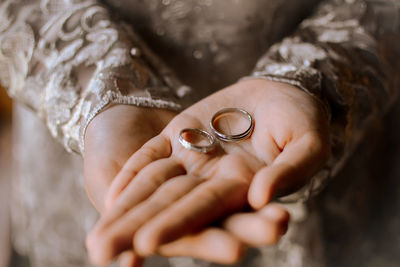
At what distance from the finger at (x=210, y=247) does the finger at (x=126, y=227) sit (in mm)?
29

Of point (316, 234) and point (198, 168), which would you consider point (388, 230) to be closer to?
point (316, 234)

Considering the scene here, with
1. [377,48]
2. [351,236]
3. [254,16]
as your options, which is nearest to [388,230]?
[351,236]

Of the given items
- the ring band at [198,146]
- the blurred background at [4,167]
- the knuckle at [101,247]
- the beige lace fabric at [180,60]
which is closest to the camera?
the knuckle at [101,247]

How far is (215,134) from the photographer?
47 cm

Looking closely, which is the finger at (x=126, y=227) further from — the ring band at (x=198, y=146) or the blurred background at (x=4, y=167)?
the blurred background at (x=4, y=167)

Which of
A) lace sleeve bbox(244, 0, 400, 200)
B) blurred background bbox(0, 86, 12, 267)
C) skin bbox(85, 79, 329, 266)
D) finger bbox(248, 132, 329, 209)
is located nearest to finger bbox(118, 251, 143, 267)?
skin bbox(85, 79, 329, 266)

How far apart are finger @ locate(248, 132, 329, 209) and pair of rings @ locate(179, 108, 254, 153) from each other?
0.23 ft

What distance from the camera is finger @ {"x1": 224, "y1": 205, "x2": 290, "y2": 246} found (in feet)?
1.03

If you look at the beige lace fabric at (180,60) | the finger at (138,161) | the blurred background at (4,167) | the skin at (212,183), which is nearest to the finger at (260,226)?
the skin at (212,183)

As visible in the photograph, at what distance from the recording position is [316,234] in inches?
29.7

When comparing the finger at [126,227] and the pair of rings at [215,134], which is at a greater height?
the finger at [126,227]

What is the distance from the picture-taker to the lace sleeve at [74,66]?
20.2 inches

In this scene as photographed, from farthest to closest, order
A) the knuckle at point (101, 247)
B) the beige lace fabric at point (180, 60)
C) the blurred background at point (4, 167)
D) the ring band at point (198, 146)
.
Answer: the blurred background at point (4, 167) → the beige lace fabric at point (180, 60) → the ring band at point (198, 146) → the knuckle at point (101, 247)

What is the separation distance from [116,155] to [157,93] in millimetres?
142
